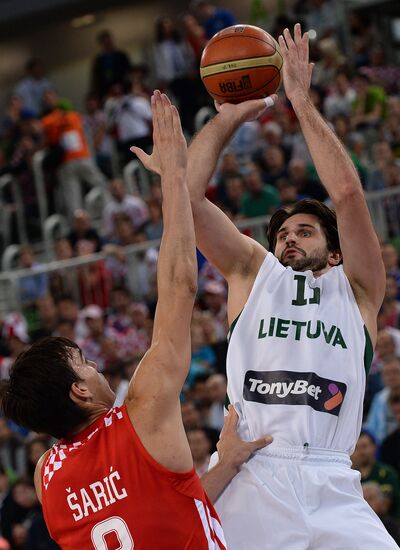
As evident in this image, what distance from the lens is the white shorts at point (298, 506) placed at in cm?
539

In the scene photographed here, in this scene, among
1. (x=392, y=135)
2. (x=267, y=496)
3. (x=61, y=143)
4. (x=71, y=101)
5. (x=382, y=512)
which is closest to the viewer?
Answer: (x=267, y=496)

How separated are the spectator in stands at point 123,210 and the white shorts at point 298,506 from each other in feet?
32.5

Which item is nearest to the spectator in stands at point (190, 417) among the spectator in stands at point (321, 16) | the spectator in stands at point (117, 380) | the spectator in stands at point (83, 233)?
the spectator in stands at point (117, 380)

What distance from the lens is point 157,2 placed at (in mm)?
22688

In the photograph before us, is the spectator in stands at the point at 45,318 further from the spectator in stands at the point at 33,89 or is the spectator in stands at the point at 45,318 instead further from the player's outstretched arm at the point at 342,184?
the player's outstretched arm at the point at 342,184

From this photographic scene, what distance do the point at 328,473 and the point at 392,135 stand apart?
36.5ft

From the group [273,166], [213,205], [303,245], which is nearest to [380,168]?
[273,166]

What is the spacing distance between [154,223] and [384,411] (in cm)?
504

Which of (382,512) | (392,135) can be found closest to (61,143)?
(392,135)

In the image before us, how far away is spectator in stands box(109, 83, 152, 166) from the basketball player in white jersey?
11831 mm

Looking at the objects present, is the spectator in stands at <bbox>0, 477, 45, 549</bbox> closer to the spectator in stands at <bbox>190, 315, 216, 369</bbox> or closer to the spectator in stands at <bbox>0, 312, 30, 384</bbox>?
the spectator in stands at <bbox>0, 312, 30, 384</bbox>

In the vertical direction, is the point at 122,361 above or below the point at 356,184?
below

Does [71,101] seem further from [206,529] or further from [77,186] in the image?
[206,529]

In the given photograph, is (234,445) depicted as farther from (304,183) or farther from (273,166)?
(273,166)
